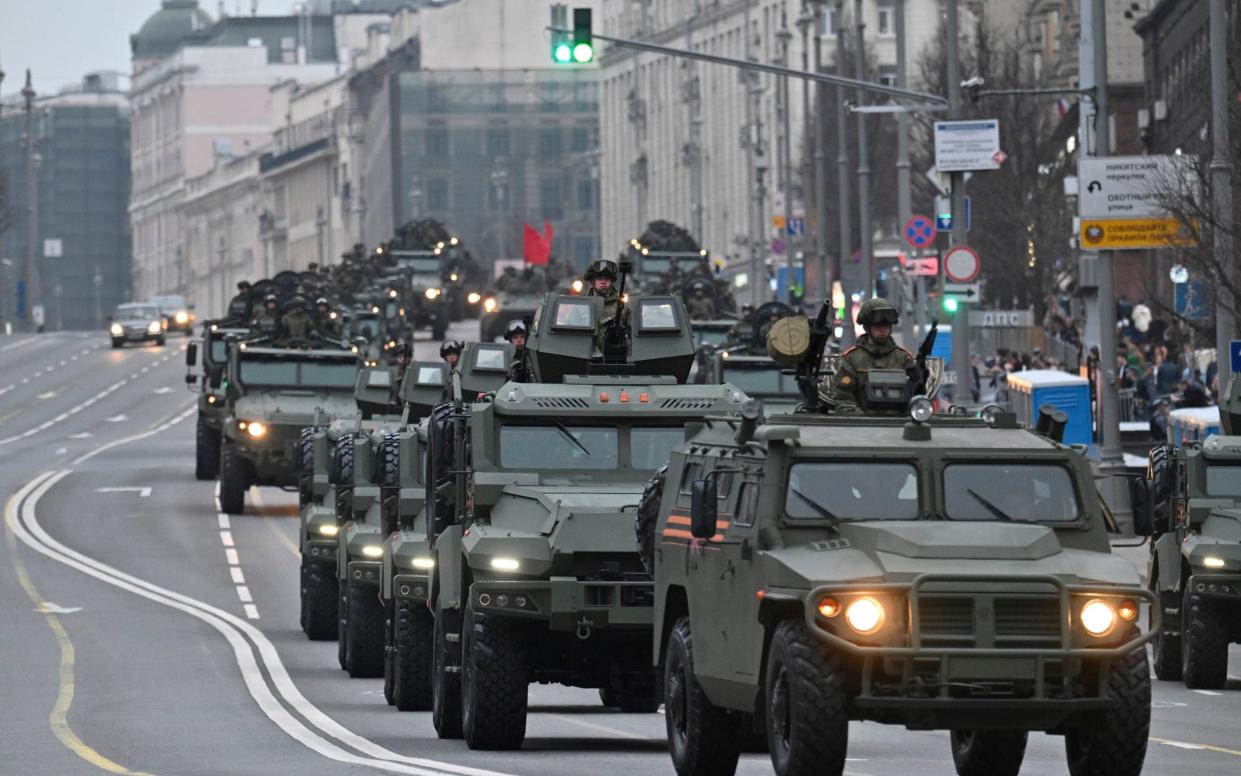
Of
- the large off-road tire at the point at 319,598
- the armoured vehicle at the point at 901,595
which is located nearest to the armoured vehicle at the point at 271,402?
the large off-road tire at the point at 319,598

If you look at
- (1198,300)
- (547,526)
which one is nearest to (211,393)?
(1198,300)

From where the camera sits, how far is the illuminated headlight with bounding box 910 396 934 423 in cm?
1509

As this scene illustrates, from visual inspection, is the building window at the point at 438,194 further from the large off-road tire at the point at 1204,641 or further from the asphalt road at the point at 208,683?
the large off-road tire at the point at 1204,641

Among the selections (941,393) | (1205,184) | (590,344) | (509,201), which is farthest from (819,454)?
(509,201)

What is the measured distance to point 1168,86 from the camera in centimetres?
7675

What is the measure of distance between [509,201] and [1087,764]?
159182mm

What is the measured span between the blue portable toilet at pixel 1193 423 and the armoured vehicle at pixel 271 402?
12927 mm

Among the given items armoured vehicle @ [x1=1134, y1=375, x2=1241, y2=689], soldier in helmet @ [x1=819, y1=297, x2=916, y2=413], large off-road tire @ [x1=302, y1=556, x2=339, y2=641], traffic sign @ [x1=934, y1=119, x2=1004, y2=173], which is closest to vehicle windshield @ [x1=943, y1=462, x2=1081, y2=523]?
soldier in helmet @ [x1=819, y1=297, x2=916, y2=413]

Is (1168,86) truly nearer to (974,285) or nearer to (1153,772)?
(974,285)

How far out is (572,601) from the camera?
1880 cm

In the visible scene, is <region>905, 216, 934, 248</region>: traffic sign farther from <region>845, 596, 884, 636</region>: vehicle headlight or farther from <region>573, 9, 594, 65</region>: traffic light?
<region>845, 596, 884, 636</region>: vehicle headlight

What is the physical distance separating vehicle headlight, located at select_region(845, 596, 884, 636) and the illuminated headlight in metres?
1.34

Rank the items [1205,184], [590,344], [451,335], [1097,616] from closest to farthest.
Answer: [1097,616]
[590,344]
[1205,184]
[451,335]

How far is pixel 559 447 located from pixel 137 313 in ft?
311
